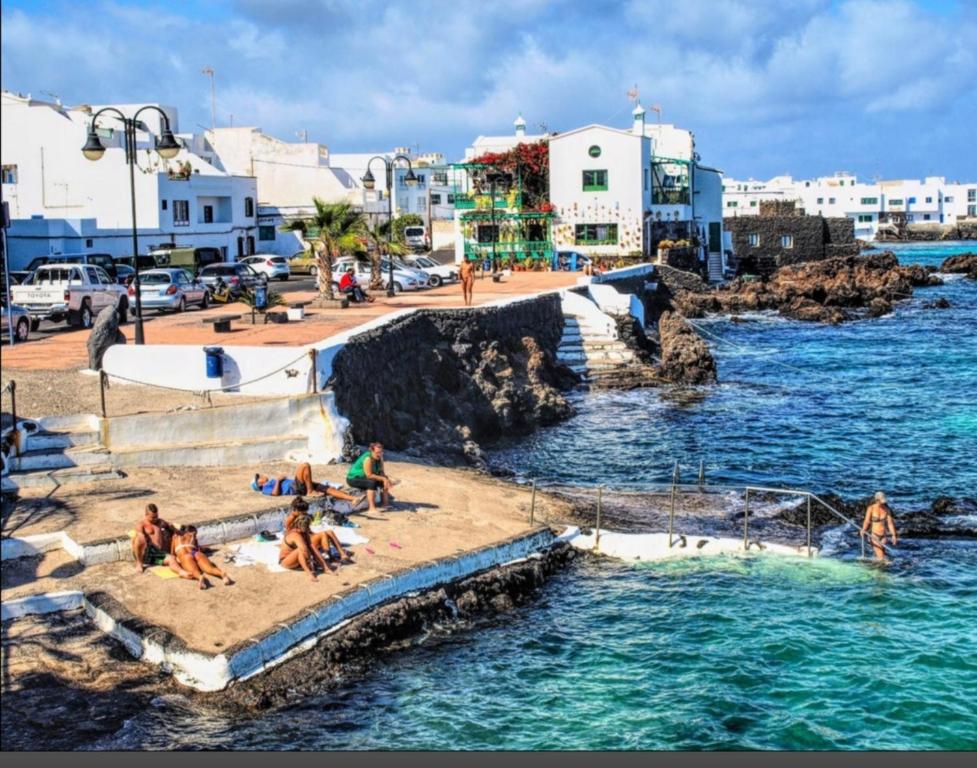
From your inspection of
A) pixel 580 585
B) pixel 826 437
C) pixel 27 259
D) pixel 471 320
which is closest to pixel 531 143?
pixel 27 259

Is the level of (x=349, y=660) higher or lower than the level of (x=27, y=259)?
lower

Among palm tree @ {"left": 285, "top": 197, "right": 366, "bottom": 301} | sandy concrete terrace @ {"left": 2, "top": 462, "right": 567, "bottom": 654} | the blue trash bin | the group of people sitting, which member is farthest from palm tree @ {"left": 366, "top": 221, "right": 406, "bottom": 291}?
the group of people sitting

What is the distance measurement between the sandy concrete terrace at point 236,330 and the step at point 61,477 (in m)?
6.02

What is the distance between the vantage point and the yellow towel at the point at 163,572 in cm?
1536

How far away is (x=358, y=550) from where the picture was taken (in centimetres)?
1691

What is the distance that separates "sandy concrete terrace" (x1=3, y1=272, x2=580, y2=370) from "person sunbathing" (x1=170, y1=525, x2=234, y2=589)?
9999mm

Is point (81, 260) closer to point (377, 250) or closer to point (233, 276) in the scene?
point (233, 276)

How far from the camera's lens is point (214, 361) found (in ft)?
72.6

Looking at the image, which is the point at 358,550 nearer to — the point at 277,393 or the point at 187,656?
the point at 187,656

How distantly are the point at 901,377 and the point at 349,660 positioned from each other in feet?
99.8

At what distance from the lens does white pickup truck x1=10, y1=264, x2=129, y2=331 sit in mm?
30859

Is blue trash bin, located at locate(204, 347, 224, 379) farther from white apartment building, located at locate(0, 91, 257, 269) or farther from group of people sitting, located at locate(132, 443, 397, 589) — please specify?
white apartment building, located at locate(0, 91, 257, 269)

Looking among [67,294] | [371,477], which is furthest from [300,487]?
[67,294]

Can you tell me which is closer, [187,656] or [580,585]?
[187,656]
